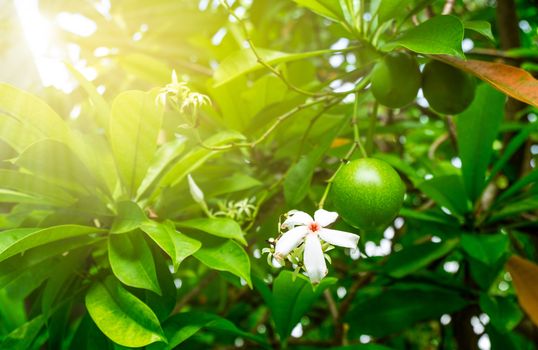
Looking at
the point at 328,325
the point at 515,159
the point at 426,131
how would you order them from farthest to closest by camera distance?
1. the point at 328,325
2. the point at 426,131
3. the point at 515,159

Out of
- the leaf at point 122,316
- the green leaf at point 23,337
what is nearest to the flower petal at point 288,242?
the leaf at point 122,316

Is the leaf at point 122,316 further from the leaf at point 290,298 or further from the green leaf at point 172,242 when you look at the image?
the leaf at point 290,298

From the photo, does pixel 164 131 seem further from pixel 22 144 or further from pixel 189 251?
pixel 189 251

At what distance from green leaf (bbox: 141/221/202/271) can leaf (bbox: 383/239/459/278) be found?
57 centimetres

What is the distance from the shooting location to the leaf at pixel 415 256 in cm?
124

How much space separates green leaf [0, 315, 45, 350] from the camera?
1.00 meters

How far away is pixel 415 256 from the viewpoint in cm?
126

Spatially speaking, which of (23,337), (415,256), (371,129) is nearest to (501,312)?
(415,256)

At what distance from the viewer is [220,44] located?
69.6 inches

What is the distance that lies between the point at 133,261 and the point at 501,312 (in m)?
0.86

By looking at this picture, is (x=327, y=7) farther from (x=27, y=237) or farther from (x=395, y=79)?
(x=27, y=237)

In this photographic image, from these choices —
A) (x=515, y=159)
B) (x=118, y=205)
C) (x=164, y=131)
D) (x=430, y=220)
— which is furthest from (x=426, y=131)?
(x=118, y=205)

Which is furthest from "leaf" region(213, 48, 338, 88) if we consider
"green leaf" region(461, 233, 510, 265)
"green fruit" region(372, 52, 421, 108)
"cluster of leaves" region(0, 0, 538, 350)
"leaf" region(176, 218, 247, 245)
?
"green leaf" region(461, 233, 510, 265)

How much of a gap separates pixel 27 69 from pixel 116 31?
1.64 feet
